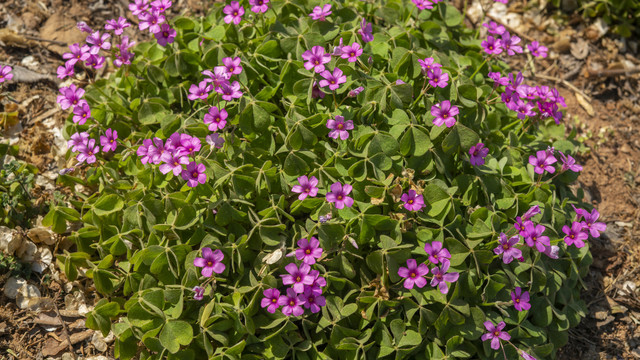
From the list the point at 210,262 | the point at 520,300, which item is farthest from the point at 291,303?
the point at 520,300

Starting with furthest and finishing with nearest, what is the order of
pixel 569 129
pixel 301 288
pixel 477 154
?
pixel 569 129 < pixel 477 154 < pixel 301 288

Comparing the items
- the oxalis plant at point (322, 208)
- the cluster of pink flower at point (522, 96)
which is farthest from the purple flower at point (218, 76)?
the cluster of pink flower at point (522, 96)

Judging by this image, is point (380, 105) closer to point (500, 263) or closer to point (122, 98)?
point (500, 263)

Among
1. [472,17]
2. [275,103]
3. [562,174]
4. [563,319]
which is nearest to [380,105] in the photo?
[275,103]

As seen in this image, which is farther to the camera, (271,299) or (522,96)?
(522,96)

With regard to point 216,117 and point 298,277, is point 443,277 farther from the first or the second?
point 216,117

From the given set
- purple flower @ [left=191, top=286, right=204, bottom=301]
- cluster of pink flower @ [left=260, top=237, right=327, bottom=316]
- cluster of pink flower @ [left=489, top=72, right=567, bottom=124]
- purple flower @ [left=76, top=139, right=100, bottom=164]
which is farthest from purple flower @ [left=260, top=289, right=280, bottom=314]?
cluster of pink flower @ [left=489, top=72, right=567, bottom=124]

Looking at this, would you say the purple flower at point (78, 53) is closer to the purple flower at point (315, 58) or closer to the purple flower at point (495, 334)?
the purple flower at point (315, 58)

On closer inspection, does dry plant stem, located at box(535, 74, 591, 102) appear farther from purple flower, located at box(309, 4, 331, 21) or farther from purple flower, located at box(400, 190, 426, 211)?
purple flower, located at box(400, 190, 426, 211)
